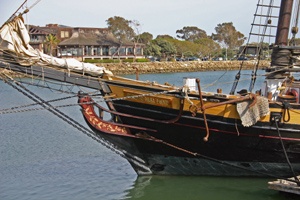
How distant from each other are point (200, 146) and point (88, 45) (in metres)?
67.2

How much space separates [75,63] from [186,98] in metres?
2.68

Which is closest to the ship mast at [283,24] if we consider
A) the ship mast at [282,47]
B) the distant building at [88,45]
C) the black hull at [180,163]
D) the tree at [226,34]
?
the ship mast at [282,47]

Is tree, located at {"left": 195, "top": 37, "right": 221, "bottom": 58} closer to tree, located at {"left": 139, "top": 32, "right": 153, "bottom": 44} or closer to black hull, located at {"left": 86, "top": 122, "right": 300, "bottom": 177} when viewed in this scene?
tree, located at {"left": 139, "top": 32, "right": 153, "bottom": 44}

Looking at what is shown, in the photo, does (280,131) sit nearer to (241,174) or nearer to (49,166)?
(241,174)

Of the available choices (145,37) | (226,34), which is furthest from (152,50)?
(226,34)

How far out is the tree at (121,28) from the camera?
91.4 meters

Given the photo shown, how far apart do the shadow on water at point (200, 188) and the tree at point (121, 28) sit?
7837 centimetres

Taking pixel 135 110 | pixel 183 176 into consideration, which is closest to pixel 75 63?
pixel 135 110

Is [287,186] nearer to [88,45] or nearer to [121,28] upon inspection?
[88,45]

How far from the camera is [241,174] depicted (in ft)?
41.0

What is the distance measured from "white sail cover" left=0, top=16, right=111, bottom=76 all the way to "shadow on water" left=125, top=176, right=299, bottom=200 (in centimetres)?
312

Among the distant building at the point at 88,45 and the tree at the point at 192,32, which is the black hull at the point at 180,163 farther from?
the tree at the point at 192,32

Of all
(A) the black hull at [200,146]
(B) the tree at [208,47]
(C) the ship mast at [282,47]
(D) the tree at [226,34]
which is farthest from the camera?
(D) the tree at [226,34]

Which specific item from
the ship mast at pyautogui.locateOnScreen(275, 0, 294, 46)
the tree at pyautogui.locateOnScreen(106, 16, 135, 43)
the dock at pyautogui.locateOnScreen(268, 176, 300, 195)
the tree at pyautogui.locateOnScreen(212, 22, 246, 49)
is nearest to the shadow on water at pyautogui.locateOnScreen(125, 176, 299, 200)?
the dock at pyautogui.locateOnScreen(268, 176, 300, 195)
